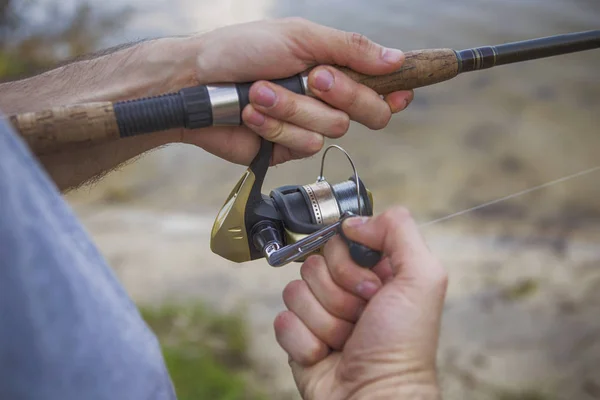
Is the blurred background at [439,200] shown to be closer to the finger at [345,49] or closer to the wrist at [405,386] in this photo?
the finger at [345,49]

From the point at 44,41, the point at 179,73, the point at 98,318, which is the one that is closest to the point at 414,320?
the point at 98,318

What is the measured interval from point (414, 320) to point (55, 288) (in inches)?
20.8

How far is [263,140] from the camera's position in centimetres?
134

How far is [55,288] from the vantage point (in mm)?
567

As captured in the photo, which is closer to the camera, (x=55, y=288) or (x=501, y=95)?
(x=55, y=288)

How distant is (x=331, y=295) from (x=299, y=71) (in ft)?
1.62

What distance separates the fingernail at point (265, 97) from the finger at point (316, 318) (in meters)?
0.36

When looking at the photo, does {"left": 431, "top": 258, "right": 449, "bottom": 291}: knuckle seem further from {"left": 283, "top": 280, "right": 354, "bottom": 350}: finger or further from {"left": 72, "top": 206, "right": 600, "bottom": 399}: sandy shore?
{"left": 72, "top": 206, "right": 600, "bottom": 399}: sandy shore

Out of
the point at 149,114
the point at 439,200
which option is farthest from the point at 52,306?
the point at 439,200

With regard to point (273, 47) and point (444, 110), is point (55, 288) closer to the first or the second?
point (273, 47)

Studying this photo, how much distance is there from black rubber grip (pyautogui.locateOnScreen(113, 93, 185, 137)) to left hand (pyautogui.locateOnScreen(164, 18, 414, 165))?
0.16 m

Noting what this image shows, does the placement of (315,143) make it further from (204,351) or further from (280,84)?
(204,351)

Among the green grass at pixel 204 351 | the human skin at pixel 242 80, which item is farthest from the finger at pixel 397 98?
the green grass at pixel 204 351

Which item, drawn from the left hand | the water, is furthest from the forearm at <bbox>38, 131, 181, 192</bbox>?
the water
